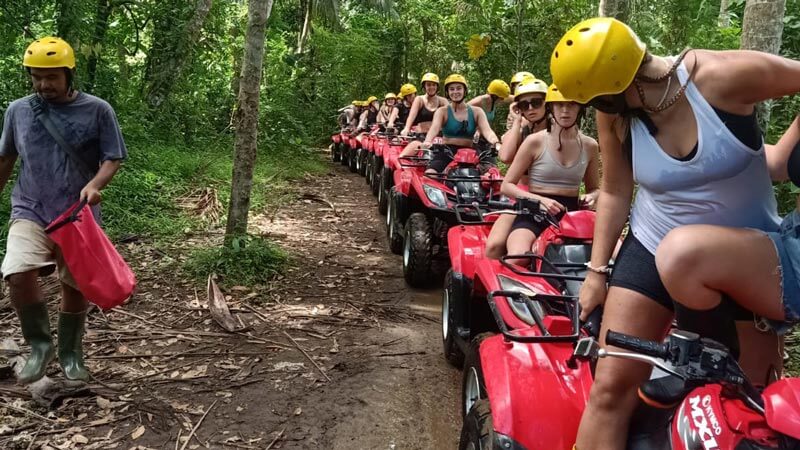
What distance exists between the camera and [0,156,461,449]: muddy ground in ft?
11.5

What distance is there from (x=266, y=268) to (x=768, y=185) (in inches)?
197

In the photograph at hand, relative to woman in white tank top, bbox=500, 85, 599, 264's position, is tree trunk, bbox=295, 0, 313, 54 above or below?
above

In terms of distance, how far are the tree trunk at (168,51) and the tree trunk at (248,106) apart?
20.3ft

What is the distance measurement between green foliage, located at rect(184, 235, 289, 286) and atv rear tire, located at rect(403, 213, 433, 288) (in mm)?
1316

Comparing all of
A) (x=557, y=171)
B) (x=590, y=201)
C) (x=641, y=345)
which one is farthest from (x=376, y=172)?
(x=641, y=345)

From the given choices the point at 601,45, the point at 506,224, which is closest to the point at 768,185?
the point at 601,45

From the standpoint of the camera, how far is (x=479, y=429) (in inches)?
96.5

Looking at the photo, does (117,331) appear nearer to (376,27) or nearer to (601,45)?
(601,45)

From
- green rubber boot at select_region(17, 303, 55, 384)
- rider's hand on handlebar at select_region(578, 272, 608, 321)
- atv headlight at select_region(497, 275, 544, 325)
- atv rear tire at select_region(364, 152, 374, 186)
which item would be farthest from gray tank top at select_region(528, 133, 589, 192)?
atv rear tire at select_region(364, 152, 374, 186)

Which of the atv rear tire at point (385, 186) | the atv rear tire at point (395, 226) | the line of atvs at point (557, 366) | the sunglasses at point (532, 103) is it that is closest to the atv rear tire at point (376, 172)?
the atv rear tire at point (385, 186)

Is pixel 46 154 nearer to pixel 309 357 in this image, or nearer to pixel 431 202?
pixel 309 357

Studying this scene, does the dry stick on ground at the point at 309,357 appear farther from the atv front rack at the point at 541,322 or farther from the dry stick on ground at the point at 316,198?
the dry stick on ground at the point at 316,198

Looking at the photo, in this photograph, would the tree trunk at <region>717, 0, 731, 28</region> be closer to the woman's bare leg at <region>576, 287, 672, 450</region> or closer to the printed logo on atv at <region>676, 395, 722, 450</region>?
the woman's bare leg at <region>576, 287, 672, 450</region>

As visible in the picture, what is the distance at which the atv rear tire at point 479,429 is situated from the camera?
2.37m
